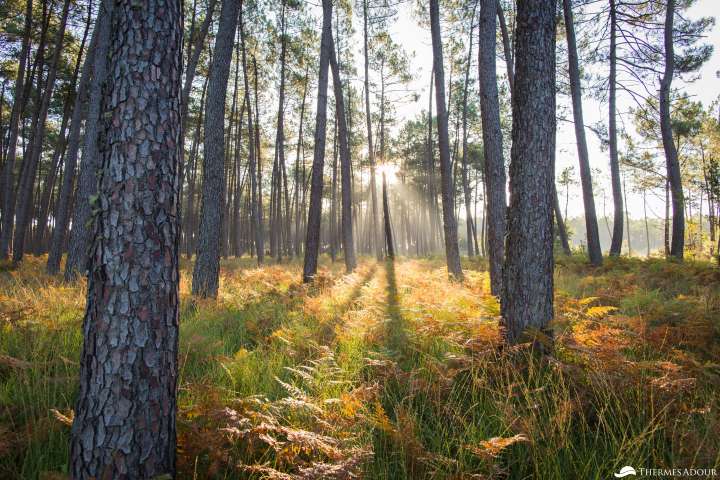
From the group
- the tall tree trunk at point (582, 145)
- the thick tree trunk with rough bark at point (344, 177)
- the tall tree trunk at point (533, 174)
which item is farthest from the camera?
the thick tree trunk with rough bark at point (344, 177)

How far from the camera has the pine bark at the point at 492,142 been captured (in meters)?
6.91

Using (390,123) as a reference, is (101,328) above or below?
below

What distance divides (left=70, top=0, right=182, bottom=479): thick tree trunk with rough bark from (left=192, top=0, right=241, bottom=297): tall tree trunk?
5519 mm

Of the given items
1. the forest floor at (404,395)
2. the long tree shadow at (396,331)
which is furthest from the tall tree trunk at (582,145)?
the long tree shadow at (396,331)

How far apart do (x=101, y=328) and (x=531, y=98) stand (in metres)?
4.28

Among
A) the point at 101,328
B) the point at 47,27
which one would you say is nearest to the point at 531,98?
the point at 101,328

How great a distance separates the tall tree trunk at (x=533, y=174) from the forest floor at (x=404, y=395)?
1.16 feet

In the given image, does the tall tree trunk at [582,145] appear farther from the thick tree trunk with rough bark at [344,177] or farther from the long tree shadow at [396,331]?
the long tree shadow at [396,331]

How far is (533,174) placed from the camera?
3744 millimetres

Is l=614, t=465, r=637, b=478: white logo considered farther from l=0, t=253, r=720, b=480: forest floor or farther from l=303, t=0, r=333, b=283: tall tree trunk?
l=303, t=0, r=333, b=283: tall tree trunk

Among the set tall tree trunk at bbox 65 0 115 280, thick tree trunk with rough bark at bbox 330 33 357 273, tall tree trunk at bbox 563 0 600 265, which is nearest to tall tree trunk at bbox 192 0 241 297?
tall tree trunk at bbox 65 0 115 280

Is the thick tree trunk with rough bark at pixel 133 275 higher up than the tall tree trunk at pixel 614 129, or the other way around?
the tall tree trunk at pixel 614 129

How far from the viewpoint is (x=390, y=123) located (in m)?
22.3

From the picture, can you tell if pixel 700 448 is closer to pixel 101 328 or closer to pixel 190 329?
pixel 101 328
